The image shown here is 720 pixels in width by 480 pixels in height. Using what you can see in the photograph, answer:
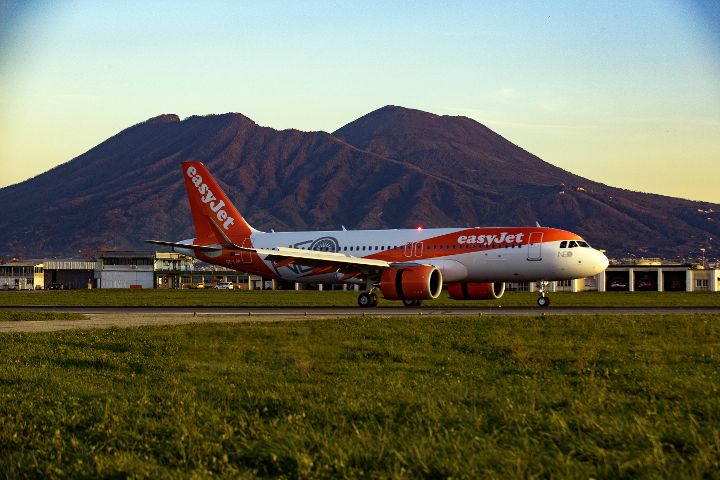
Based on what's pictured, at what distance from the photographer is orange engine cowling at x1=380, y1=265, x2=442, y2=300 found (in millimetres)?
50188

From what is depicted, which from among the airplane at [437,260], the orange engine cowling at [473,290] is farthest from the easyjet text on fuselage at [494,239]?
the orange engine cowling at [473,290]

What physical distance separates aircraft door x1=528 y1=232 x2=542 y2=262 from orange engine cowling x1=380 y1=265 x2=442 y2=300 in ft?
16.5

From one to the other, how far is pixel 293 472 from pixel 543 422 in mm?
3541

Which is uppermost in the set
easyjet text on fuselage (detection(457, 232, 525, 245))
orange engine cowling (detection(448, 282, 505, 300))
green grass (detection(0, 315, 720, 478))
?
easyjet text on fuselage (detection(457, 232, 525, 245))

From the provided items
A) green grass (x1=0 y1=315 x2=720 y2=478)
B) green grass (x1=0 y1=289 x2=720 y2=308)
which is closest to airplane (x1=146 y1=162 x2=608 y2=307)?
green grass (x1=0 y1=289 x2=720 y2=308)

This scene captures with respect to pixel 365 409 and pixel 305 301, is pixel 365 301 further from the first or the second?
pixel 365 409

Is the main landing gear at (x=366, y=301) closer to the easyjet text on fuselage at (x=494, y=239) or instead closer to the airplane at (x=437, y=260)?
the airplane at (x=437, y=260)

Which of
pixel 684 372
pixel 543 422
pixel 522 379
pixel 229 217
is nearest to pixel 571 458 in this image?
pixel 543 422

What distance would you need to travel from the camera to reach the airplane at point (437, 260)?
168ft

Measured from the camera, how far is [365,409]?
13672 millimetres

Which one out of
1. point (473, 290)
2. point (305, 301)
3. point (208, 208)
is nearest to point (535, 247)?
point (473, 290)

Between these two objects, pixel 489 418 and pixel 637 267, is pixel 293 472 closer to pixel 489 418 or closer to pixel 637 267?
pixel 489 418

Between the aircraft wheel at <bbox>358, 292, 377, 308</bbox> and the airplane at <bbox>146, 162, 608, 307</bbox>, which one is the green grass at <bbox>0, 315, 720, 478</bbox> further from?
the aircraft wheel at <bbox>358, 292, 377, 308</bbox>

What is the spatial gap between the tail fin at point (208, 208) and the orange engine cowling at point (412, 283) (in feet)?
51.4
